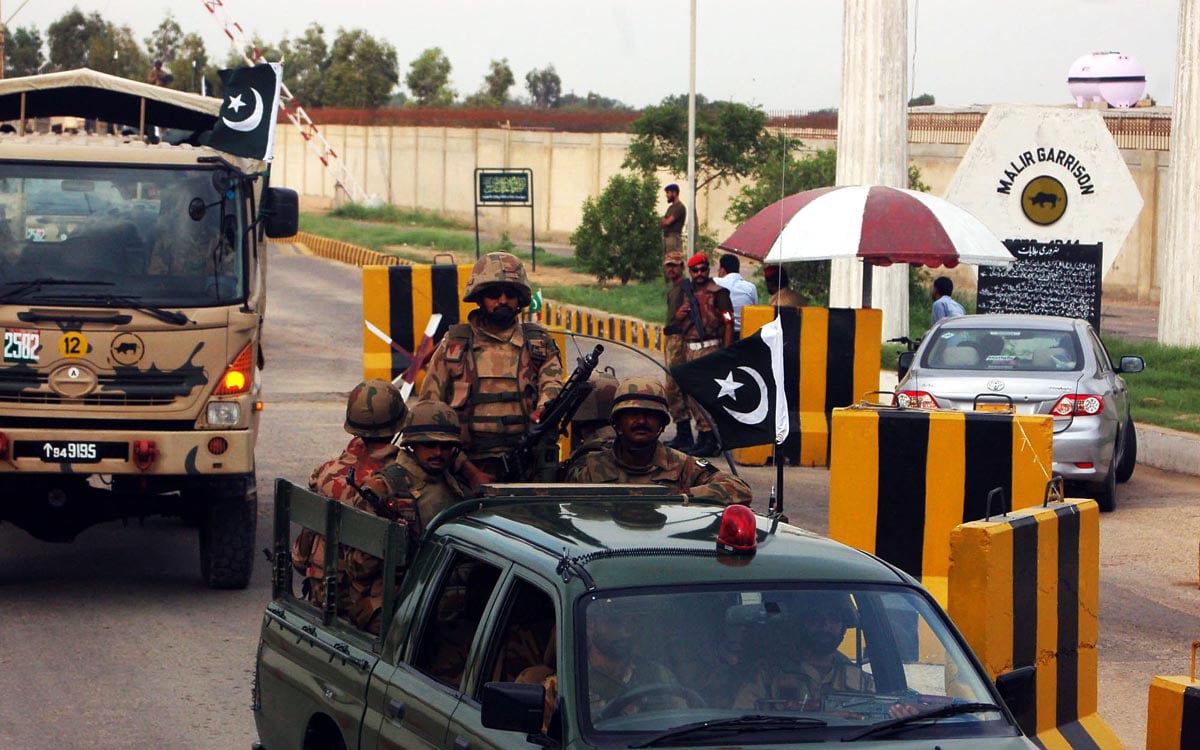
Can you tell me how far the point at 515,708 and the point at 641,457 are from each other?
2.86 meters

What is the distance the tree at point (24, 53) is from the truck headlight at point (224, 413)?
79.9 meters

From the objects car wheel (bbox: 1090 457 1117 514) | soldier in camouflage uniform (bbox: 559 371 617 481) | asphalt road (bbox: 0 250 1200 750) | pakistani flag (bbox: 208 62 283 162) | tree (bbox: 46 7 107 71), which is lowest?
asphalt road (bbox: 0 250 1200 750)

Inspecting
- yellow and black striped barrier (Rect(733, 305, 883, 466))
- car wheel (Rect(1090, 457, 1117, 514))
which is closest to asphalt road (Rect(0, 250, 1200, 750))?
car wheel (Rect(1090, 457, 1117, 514))

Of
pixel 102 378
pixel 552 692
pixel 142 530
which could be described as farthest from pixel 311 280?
pixel 552 692

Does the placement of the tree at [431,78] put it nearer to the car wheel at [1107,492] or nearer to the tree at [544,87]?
the tree at [544,87]

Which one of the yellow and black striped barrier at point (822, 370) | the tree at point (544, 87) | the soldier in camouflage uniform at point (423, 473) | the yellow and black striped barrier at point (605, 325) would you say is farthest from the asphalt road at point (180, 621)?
the tree at point (544, 87)

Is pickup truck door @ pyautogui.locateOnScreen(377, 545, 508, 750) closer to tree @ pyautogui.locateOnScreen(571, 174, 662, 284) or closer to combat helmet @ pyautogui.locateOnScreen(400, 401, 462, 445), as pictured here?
combat helmet @ pyautogui.locateOnScreen(400, 401, 462, 445)

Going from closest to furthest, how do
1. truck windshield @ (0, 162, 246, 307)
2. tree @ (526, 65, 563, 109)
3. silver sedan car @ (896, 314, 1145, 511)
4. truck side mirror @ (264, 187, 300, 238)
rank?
1. truck windshield @ (0, 162, 246, 307)
2. truck side mirror @ (264, 187, 300, 238)
3. silver sedan car @ (896, 314, 1145, 511)
4. tree @ (526, 65, 563, 109)

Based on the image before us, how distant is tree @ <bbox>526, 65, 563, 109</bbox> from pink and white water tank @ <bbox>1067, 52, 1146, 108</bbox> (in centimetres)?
8324

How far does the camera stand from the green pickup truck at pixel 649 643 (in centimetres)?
399

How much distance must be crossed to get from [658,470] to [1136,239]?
3011 cm

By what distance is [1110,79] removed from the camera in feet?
170

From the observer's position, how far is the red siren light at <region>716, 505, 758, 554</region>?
432cm

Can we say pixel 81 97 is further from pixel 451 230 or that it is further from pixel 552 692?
pixel 451 230
